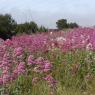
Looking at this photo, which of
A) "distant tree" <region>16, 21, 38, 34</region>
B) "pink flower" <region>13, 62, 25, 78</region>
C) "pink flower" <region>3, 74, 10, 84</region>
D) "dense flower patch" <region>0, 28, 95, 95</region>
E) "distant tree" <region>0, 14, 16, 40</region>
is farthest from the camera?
"distant tree" <region>0, 14, 16, 40</region>

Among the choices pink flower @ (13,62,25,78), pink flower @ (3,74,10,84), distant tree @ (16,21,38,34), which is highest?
distant tree @ (16,21,38,34)

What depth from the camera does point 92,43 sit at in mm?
9648

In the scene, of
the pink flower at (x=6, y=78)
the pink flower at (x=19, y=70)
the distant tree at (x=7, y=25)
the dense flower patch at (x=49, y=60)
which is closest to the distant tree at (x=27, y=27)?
the distant tree at (x=7, y=25)

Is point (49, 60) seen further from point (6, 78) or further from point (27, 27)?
point (27, 27)

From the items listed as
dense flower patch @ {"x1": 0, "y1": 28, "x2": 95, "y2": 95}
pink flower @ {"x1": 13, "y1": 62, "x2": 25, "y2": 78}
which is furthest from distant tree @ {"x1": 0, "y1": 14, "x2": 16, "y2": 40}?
pink flower @ {"x1": 13, "y1": 62, "x2": 25, "y2": 78}

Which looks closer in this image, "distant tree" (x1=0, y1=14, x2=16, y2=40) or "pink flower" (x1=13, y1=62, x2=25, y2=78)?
"pink flower" (x1=13, y1=62, x2=25, y2=78)

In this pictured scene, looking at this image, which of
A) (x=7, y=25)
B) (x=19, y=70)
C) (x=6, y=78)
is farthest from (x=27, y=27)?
(x=6, y=78)

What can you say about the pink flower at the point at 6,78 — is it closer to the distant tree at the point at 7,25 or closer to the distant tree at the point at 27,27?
the distant tree at the point at 27,27

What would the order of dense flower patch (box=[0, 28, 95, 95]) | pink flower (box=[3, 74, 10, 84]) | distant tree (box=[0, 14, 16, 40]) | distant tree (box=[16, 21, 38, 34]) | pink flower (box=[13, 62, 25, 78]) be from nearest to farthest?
1. pink flower (box=[3, 74, 10, 84])
2. pink flower (box=[13, 62, 25, 78])
3. dense flower patch (box=[0, 28, 95, 95])
4. distant tree (box=[16, 21, 38, 34])
5. distant tree (box=[0, 14, 16, 40])

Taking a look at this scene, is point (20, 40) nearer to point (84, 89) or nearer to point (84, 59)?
point (84, 59)

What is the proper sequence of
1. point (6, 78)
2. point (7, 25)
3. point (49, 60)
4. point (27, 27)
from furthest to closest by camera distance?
point (7, 25)
point (27, 27)
point (49, 60)
point (6, 78)

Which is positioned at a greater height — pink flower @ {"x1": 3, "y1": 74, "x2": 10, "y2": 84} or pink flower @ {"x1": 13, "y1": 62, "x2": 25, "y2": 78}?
pink flower @ {"x1": 13, "y1": 62, "x2": 25, "y2": 78}

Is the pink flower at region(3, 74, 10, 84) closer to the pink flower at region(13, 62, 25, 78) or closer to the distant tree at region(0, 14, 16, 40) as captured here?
the pink flower at region(13, 62, 25, 78)

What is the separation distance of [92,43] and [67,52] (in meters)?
0.51
